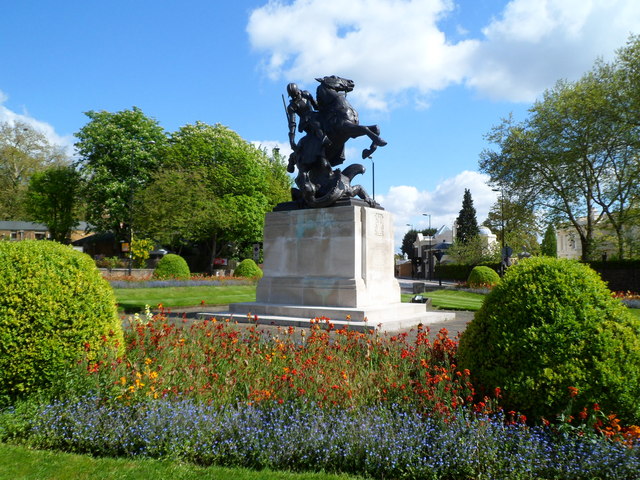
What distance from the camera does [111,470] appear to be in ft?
12.7

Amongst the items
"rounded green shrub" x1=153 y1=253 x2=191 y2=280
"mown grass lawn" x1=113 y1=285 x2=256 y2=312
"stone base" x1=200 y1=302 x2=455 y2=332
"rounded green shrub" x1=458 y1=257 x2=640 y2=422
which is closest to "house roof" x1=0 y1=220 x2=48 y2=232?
"rounded green shrub" x1=153 y1=253 x2=191 y2=280

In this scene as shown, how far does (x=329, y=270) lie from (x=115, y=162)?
117 ft

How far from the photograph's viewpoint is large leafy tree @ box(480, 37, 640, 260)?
3072 cm

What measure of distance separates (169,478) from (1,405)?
2.48 m

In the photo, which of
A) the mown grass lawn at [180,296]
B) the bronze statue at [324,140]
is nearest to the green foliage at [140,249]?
the mown grass lawn at [180,296]

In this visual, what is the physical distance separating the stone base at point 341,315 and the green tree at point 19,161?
5519 cm

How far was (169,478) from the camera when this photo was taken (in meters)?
3.71

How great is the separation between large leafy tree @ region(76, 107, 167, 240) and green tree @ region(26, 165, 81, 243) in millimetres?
7869

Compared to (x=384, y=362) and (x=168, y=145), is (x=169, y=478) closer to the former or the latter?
(x=384, y=362)

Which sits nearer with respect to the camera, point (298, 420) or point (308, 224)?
point (298, 420)

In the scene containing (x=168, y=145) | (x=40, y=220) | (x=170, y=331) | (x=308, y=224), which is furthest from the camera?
(x=40, y=220)

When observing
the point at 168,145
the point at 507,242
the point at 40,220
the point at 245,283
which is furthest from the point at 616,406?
the point at 40,220

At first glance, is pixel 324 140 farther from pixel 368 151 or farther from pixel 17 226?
pixel 17 226

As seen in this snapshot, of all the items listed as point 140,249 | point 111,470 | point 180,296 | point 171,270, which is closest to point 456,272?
point 140,249
